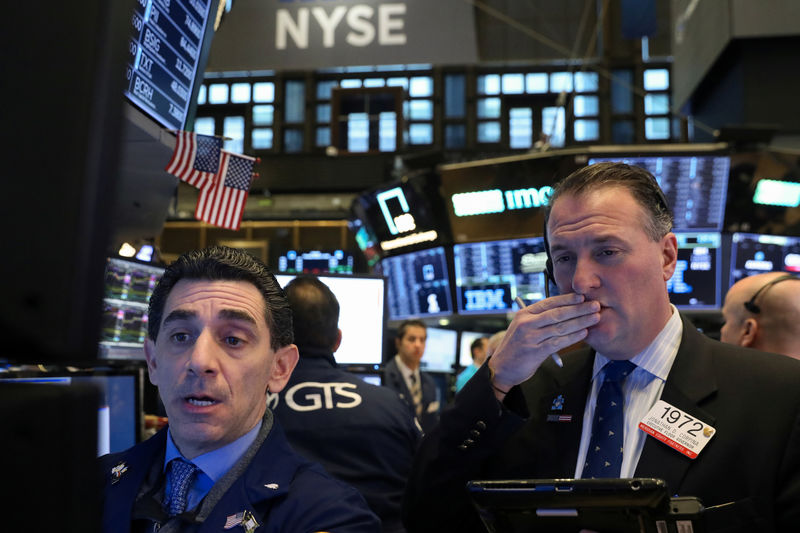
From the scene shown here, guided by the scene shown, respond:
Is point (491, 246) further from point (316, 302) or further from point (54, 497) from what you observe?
point (54, 497)

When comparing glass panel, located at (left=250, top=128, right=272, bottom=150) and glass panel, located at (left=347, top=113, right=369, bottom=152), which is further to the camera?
glass panel, located at (left=250, top=128, right=272, bottom=150)

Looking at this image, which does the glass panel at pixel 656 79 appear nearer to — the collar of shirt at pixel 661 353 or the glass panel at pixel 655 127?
the glass panel at pixel 655 127

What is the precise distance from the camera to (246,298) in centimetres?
158

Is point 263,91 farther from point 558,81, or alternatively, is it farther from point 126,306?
point 126,306

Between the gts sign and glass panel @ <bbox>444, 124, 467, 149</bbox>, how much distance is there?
8.96 m

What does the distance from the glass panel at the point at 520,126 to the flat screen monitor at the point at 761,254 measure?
9260 mm

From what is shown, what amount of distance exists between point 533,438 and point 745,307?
1406 millimetres

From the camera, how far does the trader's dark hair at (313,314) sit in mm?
2744

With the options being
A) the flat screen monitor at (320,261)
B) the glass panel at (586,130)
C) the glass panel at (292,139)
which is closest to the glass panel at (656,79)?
the glass panel at (586,130)

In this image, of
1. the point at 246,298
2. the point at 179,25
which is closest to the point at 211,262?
the point at 246,298

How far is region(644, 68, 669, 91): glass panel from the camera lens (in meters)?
15.4

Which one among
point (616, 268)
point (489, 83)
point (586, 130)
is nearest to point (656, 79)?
point (586, 130)

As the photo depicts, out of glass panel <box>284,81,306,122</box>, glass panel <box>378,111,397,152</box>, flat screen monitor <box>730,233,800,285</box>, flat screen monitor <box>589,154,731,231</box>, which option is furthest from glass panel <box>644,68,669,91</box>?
flat screen monitor <box>589,154,731,231</box>

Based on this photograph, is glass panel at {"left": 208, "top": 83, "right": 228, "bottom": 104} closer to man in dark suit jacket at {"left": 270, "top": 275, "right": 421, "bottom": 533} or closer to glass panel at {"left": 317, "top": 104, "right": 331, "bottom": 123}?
glass panel at {"left": 317, "top": 104, "right": 331, "bottom": 123}
